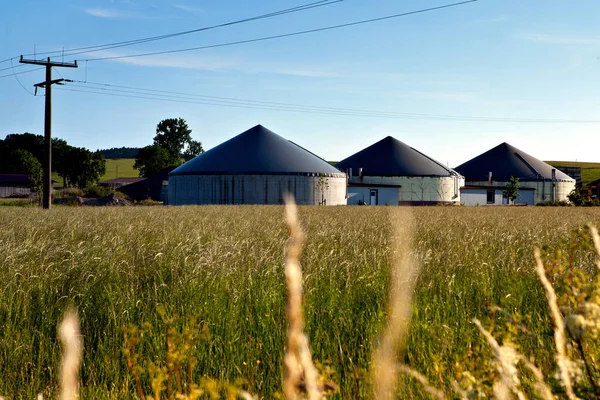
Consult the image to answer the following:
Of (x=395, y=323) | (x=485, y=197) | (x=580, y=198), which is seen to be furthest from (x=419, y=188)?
(x=395, y=323)

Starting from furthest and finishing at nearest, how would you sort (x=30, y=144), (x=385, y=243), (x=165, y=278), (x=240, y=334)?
1. (x=30, y=144)
2. (x=385, y=243)
3. (x=165, y=278)
4. (x=240, y=334)

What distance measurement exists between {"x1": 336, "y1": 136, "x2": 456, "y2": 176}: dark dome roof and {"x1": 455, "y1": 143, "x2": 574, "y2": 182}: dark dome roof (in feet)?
34.9

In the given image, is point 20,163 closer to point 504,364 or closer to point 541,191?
point 541,191

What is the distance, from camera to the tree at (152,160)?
9556cm

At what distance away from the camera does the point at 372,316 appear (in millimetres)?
5016

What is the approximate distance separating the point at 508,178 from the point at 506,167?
239cm

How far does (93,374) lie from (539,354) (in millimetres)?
3149

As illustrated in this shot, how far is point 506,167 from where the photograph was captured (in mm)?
75125

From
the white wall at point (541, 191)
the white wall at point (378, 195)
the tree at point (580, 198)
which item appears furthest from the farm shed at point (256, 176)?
the white wall at point (541, 191)

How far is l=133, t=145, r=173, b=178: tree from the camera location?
95562mm

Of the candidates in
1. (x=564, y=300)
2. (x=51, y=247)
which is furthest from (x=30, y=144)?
(x=564, y=300)

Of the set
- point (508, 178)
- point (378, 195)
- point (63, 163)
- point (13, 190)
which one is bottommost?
point (378, 195)

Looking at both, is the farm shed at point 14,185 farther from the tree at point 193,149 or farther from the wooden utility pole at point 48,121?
the wooden utility pole at point 48,121

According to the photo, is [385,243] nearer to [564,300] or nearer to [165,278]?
[165,278]
